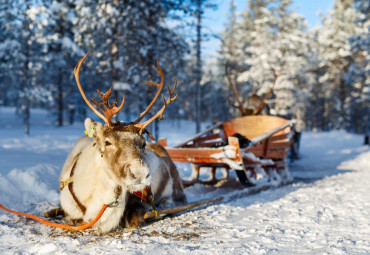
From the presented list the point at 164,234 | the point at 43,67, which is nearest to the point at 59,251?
the point at 164,234

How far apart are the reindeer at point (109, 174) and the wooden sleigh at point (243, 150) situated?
2423 mm

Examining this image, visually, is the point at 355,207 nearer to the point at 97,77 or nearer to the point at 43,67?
the point at 97,77

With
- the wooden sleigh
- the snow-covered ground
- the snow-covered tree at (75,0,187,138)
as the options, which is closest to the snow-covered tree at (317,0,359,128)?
the snow-covered tree at (75,0,187,138)

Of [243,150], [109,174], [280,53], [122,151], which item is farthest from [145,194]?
[280,53]

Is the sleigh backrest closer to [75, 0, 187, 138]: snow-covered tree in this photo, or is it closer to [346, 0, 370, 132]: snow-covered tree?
[75, 0, 187, 138]: snow-covered tree

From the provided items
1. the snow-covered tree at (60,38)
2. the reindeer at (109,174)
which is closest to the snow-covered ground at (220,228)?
the reindeer at (109,174)

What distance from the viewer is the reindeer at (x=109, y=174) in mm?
3547

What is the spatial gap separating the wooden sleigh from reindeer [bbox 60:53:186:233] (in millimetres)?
2423

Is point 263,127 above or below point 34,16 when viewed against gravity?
below

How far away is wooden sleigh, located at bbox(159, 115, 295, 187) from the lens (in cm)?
670

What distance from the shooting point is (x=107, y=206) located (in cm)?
392

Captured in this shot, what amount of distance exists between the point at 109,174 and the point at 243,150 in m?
3.68

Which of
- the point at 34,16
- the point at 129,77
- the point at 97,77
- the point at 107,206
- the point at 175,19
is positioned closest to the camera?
the point at 107,206

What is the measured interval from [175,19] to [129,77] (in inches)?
148
